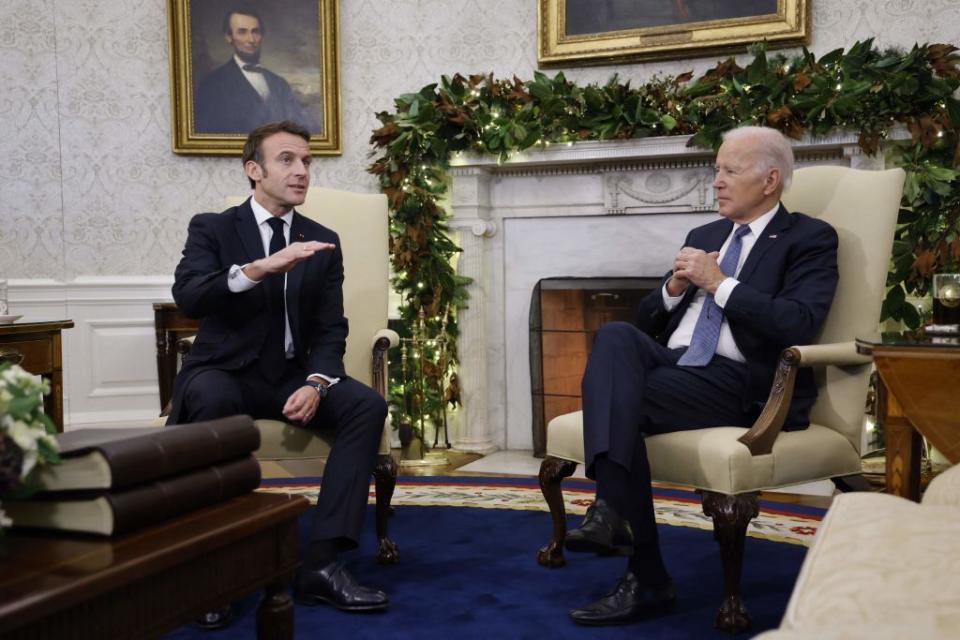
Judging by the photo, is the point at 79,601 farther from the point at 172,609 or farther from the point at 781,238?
the point at 781,238

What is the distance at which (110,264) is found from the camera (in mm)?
5445

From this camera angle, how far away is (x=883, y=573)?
3.85 feet

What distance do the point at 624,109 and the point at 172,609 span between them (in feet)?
11.5

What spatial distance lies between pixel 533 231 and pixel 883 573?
3795 millimetres

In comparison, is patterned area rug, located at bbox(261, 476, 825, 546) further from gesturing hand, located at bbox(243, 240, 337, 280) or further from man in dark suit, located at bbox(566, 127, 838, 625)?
gesturing hand, located at bbox(243, 240, 337, 280)

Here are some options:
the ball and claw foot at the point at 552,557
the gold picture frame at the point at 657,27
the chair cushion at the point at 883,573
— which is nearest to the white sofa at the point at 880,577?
the chair cushion at the point at 883,573

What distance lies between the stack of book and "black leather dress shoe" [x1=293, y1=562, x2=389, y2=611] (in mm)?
1082

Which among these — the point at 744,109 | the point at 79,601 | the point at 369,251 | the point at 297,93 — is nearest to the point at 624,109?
the point at 744,109

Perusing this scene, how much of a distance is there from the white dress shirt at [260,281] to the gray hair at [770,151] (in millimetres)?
1404

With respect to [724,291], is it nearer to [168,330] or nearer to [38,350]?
[38,350]

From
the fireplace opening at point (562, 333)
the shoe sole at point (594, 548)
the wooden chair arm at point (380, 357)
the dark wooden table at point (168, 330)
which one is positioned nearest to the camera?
the shoe sole at point (594, 548)

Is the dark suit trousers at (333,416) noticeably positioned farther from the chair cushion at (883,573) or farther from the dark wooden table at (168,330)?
the dark wooden table at (168,330)

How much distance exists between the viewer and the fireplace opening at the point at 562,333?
4.71 metres

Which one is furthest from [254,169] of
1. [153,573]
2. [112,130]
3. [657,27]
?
[112,130]
